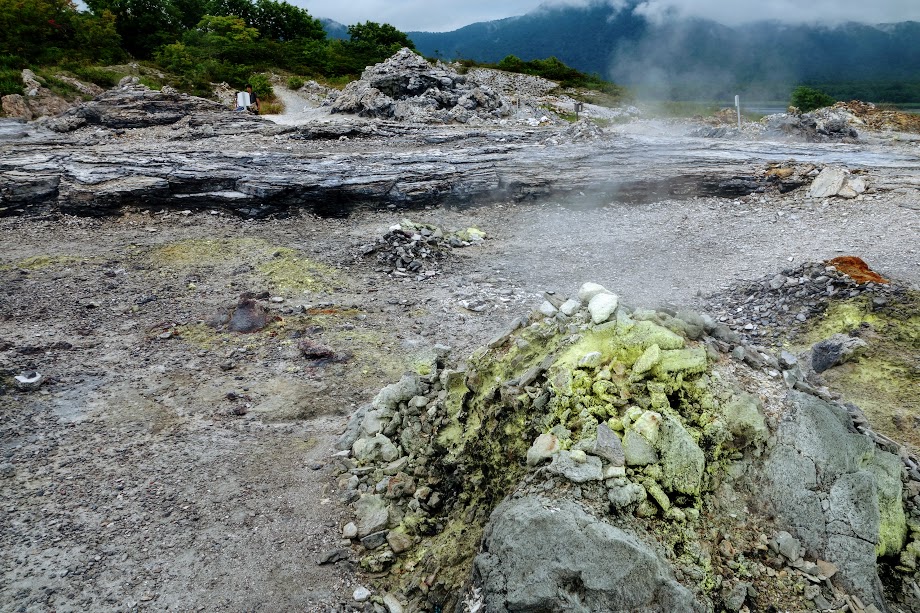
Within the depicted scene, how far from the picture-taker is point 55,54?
982 inches

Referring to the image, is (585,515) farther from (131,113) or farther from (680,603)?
(131,113)

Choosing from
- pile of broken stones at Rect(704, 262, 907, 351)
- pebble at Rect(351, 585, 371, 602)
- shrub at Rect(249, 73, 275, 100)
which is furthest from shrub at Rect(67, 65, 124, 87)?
pebble at Rect(351, 585, 371, 602)

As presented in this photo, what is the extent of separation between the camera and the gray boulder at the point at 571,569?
2.80 meters

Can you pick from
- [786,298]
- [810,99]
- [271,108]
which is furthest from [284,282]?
[810,99]

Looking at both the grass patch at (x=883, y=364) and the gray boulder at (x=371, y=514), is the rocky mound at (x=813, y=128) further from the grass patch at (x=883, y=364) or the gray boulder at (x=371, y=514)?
the gray boulder at (x=371, y=514)

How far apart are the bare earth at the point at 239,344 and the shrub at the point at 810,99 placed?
51.6 ft

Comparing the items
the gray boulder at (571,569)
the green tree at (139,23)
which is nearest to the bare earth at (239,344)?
the gray boulder at (571,569)

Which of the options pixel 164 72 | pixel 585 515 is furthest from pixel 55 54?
pixel 585 515

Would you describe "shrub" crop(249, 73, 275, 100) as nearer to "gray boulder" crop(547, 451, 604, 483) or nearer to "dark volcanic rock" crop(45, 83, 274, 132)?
"dark volcanic rock" crop(45, 83, 274, 132)

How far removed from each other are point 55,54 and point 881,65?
73104 mm

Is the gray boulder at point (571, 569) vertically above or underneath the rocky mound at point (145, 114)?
underneath

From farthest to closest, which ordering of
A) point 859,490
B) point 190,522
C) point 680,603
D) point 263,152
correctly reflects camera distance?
point 263,152 < point 190,522 < point 859,490 < point 680,603

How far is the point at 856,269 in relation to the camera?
7.77m

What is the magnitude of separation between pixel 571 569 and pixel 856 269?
7.59 metres
